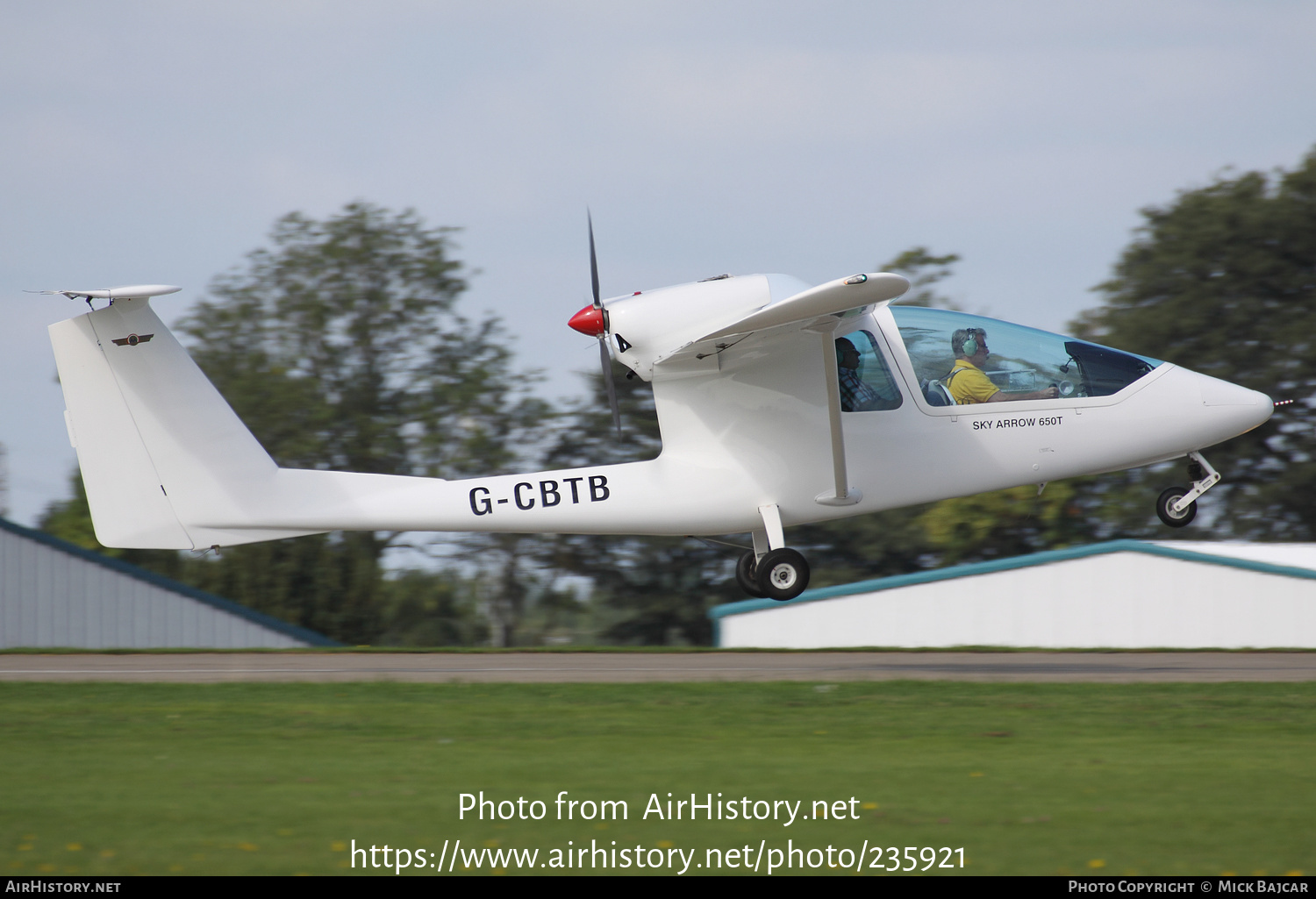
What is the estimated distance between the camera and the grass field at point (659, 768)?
6.63 metres

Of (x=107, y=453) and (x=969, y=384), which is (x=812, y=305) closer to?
(x=969, y=384)

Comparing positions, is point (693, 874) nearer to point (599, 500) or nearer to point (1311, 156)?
point (599, 500)

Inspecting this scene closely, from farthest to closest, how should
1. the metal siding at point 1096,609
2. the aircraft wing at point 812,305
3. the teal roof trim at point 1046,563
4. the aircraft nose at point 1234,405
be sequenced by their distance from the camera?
the teal roof trim at point 1046,563 < the metal siding at point 1096,609 < the aircraft nose at point 1234,405 < the aircraft wing at point 812,305

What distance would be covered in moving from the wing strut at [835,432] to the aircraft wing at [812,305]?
45 cm

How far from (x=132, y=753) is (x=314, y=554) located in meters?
22.6

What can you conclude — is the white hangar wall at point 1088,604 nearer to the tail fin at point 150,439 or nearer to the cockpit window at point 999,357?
the cockpit window at point 999,357

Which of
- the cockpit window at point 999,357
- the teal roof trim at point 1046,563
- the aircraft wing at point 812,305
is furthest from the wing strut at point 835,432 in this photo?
the teal roof trim at point 1046,563

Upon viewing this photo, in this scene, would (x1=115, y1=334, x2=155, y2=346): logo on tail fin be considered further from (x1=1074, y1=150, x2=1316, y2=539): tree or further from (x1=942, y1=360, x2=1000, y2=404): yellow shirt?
(x1=1074, y1=150, x2=1316, y2=539): tree

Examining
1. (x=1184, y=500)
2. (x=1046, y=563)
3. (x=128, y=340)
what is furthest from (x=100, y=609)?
(x=1184, y=500)

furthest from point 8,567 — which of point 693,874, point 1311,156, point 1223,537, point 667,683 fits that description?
point 1311,156

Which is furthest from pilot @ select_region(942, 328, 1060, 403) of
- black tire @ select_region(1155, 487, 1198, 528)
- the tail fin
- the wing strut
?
the tail fin

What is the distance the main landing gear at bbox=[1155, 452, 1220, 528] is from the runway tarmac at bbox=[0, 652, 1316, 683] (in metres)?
2.18

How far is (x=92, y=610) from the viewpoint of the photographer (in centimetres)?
2417

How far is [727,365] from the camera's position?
13016 mm
